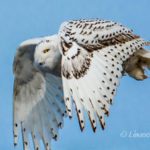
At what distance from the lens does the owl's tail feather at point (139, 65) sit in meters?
11.7

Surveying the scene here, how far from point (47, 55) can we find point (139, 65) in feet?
3.87

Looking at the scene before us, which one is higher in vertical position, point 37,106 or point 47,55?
point 47,55

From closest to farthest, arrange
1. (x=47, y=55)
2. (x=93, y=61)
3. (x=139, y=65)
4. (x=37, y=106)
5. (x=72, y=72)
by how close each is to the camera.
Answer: (x=72, y=72), (x=93, y=61), (x=47, y=55), (x=139, y=65), (x=37, y=106)

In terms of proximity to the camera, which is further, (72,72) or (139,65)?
(139,65)

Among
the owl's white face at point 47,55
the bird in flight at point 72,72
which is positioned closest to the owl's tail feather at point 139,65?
the bird in flight at point 72,72

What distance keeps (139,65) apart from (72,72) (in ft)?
4.58

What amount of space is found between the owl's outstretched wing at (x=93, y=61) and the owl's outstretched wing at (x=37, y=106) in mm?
1242

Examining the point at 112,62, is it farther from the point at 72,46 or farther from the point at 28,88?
the point at 28,88

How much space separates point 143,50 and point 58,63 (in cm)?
111

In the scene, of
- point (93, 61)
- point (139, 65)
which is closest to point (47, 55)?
point (93, 61)

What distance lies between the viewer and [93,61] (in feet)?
35.7

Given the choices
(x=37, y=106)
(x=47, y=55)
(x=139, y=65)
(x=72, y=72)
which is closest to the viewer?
(x=72, y=72)

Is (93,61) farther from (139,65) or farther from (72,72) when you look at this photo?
(139,65)

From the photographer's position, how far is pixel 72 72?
10.6 m
